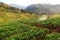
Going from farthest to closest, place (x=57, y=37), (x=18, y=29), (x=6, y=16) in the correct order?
(x=6, y=16) → (x=18, y=29) → (x=57, y=37)

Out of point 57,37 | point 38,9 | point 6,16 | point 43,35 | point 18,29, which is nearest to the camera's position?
point 57,37

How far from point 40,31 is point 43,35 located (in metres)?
1.71

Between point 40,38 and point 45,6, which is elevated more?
point 40,38

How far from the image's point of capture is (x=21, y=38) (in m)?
28.9

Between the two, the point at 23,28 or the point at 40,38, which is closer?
the point at 40,38

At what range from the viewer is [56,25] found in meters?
36.2

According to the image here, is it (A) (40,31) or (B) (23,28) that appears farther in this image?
(B) (23,28)

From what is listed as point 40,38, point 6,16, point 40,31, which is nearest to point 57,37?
point 40,38

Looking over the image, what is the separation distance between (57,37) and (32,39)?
3.24 meters

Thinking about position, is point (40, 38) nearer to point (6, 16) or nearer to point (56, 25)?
point (56, 25)

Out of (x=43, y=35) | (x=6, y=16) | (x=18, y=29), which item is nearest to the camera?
(x=43, y=35)

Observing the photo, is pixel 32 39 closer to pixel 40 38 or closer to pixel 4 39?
pixel 40 38

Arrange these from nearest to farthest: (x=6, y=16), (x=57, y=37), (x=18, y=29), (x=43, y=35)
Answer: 1. (x=57, y=37)
2. (x=43, y=35)
3. (x=18, y=29)
4. (x=6, y=16)

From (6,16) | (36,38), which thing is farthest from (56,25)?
(6,16)
